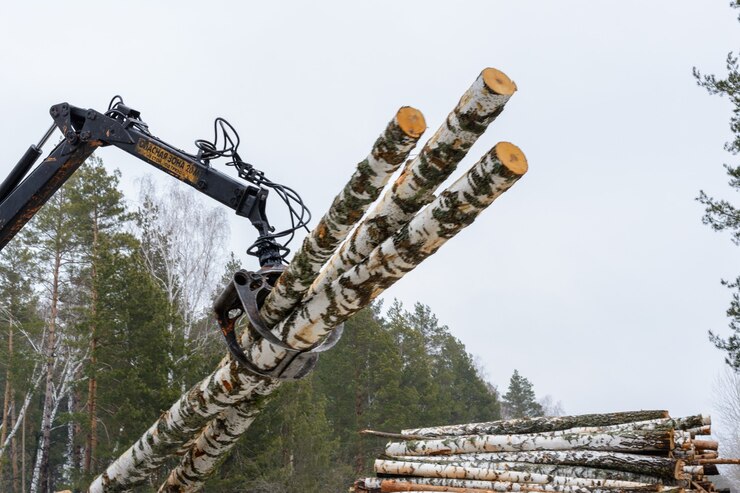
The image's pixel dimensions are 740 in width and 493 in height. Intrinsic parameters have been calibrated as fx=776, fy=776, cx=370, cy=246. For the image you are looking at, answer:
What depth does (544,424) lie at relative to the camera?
7.15 metres

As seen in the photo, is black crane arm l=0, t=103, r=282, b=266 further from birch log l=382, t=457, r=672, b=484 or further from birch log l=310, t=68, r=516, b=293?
birch log l=382, t=457, r=672, b=484

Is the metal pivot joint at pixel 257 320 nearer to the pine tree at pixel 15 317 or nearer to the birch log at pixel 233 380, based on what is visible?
the birch log at pixel 233 380

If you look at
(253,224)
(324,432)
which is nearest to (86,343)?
(324,432)

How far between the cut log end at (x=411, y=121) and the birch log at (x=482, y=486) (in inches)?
123

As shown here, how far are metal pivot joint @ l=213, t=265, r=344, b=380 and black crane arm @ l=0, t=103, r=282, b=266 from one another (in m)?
0.50

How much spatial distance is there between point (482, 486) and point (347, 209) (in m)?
3.01

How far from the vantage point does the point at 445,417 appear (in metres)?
32.1

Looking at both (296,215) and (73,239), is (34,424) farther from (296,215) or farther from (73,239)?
(296,215)

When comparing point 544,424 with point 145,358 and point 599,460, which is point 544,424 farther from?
point 145,358

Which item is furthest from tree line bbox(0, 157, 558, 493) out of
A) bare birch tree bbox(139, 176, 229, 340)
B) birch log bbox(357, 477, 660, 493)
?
birch log bbox(357, 477, 660, 493)

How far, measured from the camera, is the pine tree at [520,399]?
45.0 meters

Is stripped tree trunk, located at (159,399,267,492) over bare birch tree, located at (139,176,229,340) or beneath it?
beneath

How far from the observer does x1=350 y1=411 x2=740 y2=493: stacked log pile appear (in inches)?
236

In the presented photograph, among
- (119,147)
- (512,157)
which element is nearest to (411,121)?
(512,157)
